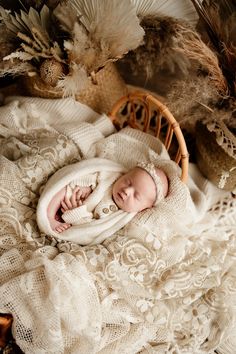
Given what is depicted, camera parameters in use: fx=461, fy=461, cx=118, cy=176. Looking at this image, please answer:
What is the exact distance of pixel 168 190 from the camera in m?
1.60

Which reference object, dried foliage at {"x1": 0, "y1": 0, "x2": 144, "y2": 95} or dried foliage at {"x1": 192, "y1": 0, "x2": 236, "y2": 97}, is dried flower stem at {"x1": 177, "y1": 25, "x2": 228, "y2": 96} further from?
dried foliage at {"x1": 0, "y1": 0, "x2": 144, "y2": 95}

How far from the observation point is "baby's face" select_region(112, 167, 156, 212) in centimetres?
152

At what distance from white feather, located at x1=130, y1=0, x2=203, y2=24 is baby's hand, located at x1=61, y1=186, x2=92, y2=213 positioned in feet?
2.32

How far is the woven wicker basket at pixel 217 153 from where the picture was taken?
1.65 m

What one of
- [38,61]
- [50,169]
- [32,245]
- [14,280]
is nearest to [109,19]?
[38,61]

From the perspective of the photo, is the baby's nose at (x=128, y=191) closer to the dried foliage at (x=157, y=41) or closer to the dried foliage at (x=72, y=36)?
the dried foliage at (x=72, y=36)

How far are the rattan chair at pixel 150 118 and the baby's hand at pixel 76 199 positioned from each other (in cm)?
35

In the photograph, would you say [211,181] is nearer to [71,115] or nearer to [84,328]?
[71,115]

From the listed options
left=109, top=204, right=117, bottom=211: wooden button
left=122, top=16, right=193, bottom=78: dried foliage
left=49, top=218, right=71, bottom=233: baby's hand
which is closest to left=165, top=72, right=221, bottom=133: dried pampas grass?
left=122, top=16, right=193, bottom=78: dried foliage

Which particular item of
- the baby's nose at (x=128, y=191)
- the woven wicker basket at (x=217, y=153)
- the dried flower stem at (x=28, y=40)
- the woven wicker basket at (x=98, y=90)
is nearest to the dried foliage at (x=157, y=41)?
the woven wicker basket at (x=98, y=90)

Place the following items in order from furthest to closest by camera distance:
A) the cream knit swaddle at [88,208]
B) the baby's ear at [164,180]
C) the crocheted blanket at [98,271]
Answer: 1. the baby's ear at [164,180]
2. the cream knit swaddle at [88,208]
3. the crocheted blanket at [98,271]

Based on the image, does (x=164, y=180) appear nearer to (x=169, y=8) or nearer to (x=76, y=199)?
(x=76, y=199)

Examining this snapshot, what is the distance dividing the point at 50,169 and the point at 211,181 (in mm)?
644

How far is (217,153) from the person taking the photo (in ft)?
5.65
